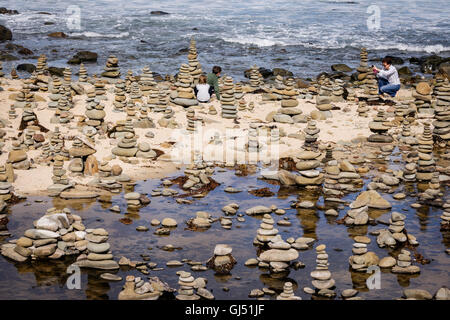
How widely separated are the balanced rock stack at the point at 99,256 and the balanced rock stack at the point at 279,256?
2.69m

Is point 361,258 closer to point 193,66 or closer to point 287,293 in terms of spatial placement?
point 287,293

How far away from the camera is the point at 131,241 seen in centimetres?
1344

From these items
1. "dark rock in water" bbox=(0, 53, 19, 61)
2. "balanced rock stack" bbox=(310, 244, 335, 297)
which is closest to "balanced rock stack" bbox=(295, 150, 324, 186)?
→ "balanced rock stack" bbox=(310, 244, 335, 297)

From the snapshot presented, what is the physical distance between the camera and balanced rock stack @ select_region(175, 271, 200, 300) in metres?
11.1

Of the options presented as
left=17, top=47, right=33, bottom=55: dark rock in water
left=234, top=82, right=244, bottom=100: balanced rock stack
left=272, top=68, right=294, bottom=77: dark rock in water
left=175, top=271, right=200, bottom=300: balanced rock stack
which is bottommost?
left=175, top=271, right=200, bottom=300: balanced rock stack

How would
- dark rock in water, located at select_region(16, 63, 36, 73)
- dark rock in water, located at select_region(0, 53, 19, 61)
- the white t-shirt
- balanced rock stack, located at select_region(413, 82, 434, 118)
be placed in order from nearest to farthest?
balanced rock stack, located at select_region(413, 82, 434, 118)
the white t-shirt
dark rock in water, located at select_region(16, 63, 36, 73)
dark rock in water, located at select_region(0, 53, 19, 61)

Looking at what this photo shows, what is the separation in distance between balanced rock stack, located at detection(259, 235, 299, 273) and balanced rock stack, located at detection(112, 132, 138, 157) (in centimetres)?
659

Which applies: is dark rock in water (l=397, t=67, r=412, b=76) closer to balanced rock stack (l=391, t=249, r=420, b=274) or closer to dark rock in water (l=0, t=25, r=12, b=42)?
balanced rock stack (l=391, t=249, r=420, b=274)

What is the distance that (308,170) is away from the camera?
55.5 ft

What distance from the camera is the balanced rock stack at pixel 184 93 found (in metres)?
23.4

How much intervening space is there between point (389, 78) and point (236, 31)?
28.6 meters

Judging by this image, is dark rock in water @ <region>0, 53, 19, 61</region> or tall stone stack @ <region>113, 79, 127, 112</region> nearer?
tall stone stack @ <region>113, 79, 127, 112</region>

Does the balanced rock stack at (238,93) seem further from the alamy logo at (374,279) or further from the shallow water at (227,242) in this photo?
the alamy logo at (374,279)
